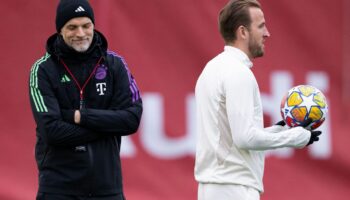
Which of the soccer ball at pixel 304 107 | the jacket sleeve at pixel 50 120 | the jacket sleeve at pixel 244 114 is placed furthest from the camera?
the soccer ball at pixel 304 107

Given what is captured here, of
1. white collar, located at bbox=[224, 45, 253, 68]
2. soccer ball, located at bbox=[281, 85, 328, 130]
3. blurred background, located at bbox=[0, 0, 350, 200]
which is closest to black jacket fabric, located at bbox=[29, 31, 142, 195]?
white collar, located at bbox=[224, 45, 253, 68]

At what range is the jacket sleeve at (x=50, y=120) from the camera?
559cm

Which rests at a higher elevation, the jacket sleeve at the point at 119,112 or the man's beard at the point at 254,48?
the man's beard at the point at 254,48

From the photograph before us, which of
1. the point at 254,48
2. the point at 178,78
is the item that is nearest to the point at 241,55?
the point at 254,48

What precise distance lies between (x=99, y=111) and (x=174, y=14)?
2.57 metres

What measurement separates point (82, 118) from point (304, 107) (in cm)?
134

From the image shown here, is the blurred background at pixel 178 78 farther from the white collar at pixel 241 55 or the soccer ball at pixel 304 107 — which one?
the white collar at pixel 241 55

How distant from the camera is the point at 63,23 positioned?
19.1 feet

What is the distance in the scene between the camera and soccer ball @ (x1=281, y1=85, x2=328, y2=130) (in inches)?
226

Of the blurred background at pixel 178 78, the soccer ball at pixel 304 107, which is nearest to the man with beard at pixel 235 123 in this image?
the soccer ball at pixel 304 107

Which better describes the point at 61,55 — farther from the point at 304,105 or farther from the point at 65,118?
the point at 304,105

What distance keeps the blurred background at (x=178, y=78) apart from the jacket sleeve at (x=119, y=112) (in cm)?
216

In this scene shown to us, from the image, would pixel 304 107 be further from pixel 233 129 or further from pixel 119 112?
pixel 119 112

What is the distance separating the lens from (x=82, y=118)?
18.6ft
